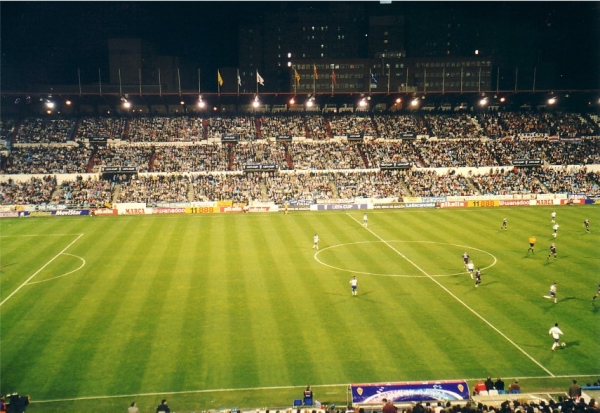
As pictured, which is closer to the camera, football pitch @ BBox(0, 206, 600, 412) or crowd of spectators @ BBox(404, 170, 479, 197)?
football pitch @ BBox(0, 206, 600, 412)

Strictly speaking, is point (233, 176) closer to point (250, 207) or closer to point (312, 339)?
point (250, 207)

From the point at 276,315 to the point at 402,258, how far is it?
44.7 feet

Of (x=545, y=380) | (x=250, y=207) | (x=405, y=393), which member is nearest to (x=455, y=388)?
(x=405, y=393)

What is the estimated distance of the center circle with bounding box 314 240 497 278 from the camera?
3158 centimetres

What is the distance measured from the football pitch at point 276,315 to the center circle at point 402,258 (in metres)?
0.21

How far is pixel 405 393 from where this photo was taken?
15508 mm

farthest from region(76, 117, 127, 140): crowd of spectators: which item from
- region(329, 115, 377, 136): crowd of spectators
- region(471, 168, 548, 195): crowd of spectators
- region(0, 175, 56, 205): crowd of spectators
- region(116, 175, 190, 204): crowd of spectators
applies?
region(471, 168, 548, 195): crowd of spectators

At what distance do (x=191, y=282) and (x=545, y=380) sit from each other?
62.3 feet

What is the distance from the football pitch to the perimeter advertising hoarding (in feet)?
6.12

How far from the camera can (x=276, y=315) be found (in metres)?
24.1

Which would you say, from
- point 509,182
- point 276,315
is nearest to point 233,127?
point 509,182

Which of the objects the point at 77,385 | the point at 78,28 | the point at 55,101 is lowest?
the point at 77,385

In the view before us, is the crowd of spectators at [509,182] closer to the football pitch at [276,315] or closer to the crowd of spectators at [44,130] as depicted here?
the football pitch at [276,315]

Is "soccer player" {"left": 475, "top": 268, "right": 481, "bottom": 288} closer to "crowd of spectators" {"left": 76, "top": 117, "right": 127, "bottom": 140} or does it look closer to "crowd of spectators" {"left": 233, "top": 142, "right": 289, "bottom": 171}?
"crowd of spectators" {"left": 233, "top": 142, "right": 289, "bottom": 171}
